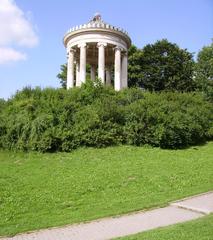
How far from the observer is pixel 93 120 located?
21594 mm

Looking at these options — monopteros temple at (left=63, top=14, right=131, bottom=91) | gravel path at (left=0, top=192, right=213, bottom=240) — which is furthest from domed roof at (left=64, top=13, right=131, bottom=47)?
gravel path at (left=0, top=192, right=213, bottom=240)

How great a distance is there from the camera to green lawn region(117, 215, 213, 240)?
7672mm

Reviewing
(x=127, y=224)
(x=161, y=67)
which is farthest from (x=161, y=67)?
(x=127, y=224)

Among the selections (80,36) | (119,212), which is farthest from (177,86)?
(119,212)

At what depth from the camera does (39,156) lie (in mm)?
19703

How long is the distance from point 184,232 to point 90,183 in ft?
20.1

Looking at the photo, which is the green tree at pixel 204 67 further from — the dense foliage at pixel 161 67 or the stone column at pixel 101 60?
the stone column at pixel 101 60

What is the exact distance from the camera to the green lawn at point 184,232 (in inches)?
302

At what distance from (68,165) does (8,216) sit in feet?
21.9

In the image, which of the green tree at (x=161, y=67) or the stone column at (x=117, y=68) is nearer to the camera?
the stone column at (x=117, y=68)

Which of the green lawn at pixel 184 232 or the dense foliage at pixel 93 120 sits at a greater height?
the dense foliage at pixel 93 120

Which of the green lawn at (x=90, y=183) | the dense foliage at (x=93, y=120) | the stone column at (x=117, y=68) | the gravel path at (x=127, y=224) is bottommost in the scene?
the gravel path at (x=127, y=224)

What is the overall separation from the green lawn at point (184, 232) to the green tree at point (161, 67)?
39.6 metres

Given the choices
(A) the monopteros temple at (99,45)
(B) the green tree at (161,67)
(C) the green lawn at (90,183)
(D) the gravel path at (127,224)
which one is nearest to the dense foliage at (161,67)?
(B) the green tree at (161,67)
